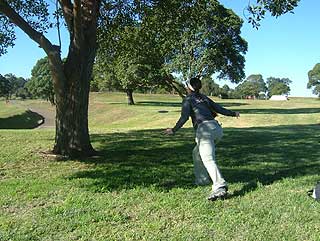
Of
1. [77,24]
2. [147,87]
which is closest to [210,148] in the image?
[77,24]

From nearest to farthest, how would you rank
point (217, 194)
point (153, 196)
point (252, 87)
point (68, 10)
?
point (217, 194), point (153, 196), point (68, 10), point (252, 87)

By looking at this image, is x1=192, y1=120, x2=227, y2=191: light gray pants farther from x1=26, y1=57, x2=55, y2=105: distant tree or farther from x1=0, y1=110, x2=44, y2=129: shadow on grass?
x1=26, y1=57, x2=55, y2=105: distant tree

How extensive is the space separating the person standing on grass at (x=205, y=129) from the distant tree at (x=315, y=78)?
404 ft

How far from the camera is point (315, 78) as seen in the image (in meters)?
125

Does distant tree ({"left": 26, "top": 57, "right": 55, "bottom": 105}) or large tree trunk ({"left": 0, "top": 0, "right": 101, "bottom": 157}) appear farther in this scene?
distant tree ({"left": 26, "top": 57, "right": 55, "bottom": 105})

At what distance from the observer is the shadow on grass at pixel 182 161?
7.85m

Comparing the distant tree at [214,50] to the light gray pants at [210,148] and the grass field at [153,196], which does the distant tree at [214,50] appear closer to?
the grass field at [153,196]

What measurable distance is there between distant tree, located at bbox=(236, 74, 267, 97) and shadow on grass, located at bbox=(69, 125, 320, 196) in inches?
4875

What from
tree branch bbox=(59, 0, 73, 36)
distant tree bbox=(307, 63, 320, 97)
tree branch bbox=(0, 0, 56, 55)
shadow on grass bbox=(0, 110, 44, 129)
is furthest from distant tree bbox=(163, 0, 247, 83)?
distant tree bbox=(307, 63, 320, 97)

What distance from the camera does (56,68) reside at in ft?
33.1

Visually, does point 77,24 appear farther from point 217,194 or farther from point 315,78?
point 315,78

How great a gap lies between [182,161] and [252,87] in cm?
13600

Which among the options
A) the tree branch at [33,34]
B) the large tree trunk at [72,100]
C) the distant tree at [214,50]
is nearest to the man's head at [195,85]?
the large tree trunk at [72,100]

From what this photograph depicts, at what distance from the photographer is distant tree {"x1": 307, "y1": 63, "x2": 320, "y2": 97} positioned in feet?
407
